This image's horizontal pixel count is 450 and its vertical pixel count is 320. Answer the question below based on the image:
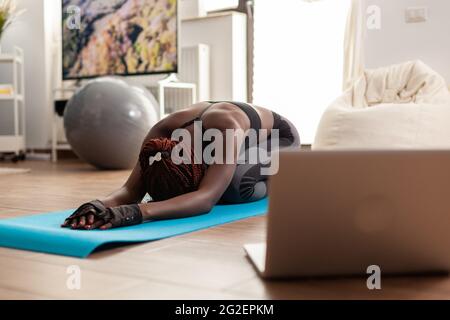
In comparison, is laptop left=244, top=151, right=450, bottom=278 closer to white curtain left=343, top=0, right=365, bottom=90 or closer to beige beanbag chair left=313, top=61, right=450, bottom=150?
beige beanbag chair left=313, top=61, right=450, bottom=150

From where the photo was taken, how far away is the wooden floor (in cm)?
107

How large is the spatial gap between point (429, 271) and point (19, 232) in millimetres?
1046

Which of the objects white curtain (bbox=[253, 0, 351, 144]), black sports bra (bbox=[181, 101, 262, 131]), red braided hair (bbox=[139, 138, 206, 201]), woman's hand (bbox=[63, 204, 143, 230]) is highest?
white curtain (bbox=[253, 0, 351, 144])

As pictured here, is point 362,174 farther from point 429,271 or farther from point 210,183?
point 210,183

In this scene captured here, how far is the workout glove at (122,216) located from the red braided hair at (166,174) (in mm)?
188

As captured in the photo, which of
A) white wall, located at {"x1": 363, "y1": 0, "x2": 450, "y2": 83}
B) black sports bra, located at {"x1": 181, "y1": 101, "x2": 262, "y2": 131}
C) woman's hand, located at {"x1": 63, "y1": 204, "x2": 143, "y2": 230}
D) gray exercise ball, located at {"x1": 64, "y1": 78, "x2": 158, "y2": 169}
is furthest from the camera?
gray exercise ball, located at {"x1": 64, "y1": 78, "x2": 158, "y2": 169}

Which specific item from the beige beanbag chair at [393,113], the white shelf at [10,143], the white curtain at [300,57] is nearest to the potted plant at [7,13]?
the white shelf at [10,143]

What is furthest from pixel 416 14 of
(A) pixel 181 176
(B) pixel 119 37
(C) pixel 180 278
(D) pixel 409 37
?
(C) pixel 180 278

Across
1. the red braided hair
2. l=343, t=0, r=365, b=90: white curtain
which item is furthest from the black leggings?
l=343, t=0, r=365, b=90: white curtain

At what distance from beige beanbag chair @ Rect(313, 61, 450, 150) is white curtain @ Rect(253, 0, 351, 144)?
928 mm

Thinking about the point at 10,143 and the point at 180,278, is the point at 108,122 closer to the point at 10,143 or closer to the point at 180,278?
the point at 10,143

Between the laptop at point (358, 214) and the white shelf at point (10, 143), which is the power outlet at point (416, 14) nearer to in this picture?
the laptop at point (358, 214)

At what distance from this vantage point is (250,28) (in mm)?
4984

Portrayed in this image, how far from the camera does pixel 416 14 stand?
3.56 metres
